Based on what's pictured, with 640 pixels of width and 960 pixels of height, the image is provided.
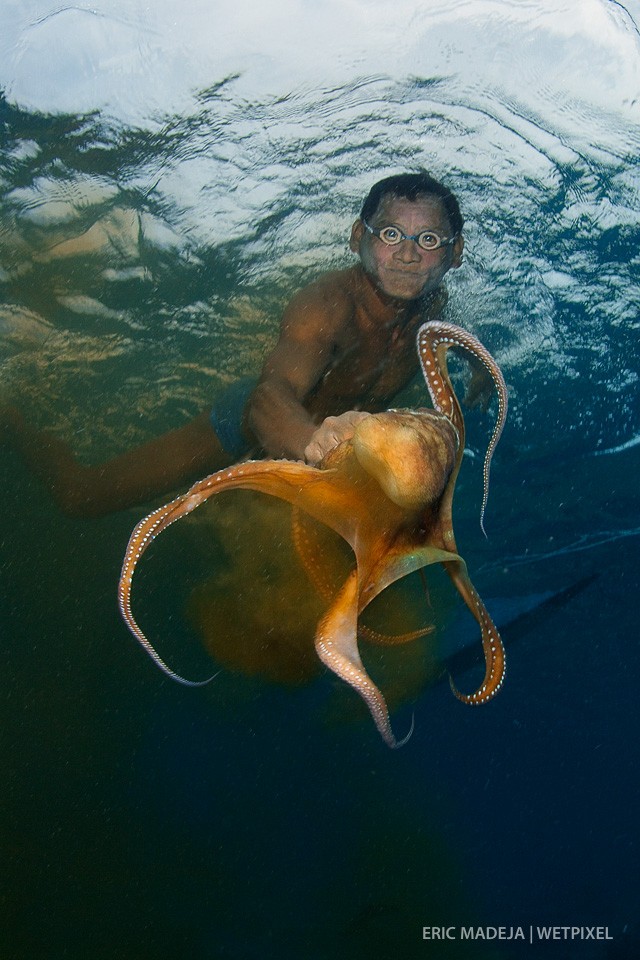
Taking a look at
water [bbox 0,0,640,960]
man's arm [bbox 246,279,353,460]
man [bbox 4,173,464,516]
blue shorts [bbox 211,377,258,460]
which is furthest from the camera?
blue shorts [bbox 211,377,258,460]

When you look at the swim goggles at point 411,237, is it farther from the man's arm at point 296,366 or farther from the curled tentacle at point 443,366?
the curled tentacle at point 443,366

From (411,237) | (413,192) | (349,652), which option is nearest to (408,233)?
(411,237)

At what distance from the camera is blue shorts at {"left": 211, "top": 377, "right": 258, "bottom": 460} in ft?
21.8

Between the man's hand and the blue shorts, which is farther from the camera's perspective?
the blue shorts

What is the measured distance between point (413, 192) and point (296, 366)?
193 centimetres

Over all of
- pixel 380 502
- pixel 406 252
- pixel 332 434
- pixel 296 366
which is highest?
pixel 406 252

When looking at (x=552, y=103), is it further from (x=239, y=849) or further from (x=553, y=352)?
(x=239, y=849)

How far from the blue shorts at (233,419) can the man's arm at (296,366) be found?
201 mm

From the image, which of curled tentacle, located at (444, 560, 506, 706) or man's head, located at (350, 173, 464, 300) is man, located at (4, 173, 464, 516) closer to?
man's head, located at (350, 173, 464, 300)

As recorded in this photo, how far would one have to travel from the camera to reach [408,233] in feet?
18.0

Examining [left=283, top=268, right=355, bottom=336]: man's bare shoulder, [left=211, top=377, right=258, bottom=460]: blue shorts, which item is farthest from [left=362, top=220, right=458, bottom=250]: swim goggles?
[left=211, top=377, right=258, bottom=460]: blue shorts

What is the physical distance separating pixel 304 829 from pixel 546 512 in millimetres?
25445

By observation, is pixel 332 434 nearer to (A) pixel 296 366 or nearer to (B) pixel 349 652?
(B) pixel 349 652

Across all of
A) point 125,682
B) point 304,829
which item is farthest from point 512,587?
point 304,829
